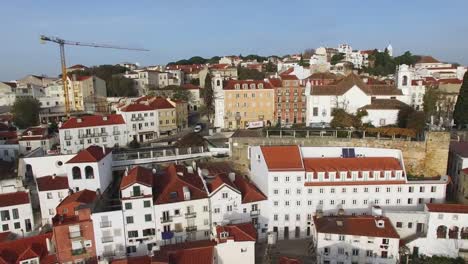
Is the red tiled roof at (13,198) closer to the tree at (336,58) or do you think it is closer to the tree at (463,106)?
the tree at (463,106)

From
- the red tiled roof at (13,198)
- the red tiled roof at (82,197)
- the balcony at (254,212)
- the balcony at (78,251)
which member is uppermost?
the red tiled roof at (82,197)

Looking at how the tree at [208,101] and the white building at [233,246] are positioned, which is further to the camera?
the tree at [208,101]

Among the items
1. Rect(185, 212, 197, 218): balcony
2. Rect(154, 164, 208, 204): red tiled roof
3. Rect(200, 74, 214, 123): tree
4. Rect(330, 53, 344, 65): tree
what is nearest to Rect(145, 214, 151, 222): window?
Rect(154, 164, 208, 204): red tiled roof

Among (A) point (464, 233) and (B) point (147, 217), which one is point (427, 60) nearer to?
(A) point (464, 233)

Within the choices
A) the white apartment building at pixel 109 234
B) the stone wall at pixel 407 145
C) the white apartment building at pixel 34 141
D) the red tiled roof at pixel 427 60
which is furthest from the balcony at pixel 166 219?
the red tiled roof at pixel 427 60

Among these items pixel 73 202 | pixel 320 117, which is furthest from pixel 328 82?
pixel 73 202

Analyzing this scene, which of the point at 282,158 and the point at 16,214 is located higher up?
the point at 282,158

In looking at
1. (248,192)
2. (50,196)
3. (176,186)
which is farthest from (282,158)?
(50,196)
